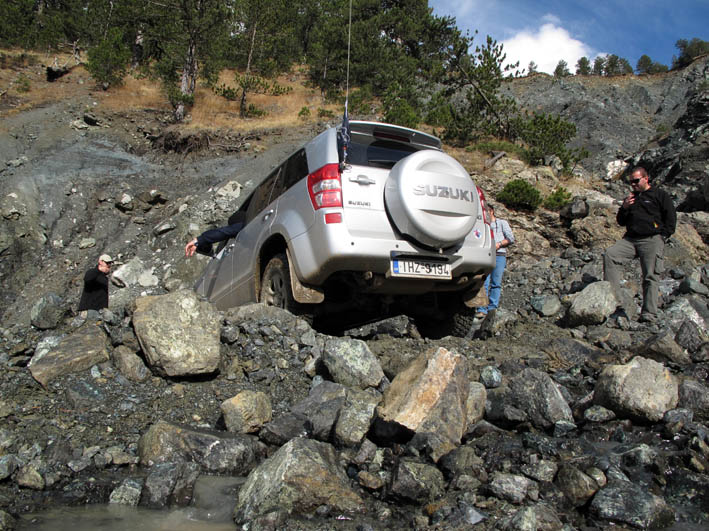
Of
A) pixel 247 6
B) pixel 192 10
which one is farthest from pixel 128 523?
pixel 247 6

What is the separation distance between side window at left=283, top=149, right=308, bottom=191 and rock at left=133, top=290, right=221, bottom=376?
1616 millimetres

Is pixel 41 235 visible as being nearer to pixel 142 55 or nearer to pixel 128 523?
pixel 128 523

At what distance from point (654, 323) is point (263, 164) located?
1293 cm

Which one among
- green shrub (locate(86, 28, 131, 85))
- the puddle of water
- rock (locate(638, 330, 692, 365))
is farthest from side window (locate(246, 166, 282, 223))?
green shrub (locate(86, 28, 131, 85))

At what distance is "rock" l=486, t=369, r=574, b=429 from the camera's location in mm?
3230

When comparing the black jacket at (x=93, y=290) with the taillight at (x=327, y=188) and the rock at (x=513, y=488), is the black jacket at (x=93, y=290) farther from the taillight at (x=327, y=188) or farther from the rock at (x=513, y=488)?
the rock at (x=513, y=488)

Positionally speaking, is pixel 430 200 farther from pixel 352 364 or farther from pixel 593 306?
pixel 593 306

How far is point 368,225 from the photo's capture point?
14.6ft

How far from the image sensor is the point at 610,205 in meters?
12.9

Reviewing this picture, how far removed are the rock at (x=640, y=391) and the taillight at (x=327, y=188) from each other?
2.47 metres

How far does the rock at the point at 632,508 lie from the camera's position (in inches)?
85.8

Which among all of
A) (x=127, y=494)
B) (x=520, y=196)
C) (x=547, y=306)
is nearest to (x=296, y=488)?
(x=127, y=494)

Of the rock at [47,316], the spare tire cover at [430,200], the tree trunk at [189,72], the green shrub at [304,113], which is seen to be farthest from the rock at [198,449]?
the green shrub at [304,113]

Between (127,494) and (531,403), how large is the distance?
2.40 meters
